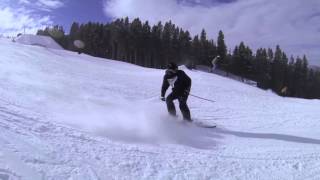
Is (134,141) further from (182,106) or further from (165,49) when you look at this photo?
(165,49)

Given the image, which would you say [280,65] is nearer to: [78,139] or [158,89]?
[158,89]

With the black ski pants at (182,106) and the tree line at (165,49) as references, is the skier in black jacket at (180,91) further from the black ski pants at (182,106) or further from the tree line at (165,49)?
the tree line at (165,49)

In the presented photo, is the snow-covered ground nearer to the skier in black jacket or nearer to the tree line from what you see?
the skier in black jacket

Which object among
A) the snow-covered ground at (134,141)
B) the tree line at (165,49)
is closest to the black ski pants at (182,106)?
the snow-covered ground at (134,141)

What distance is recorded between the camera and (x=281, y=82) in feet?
372

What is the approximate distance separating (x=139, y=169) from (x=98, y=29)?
318 ft

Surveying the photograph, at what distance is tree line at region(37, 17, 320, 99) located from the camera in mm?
95688

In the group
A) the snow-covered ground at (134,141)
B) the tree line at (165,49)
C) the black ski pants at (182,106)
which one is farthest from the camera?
the tree line at (165,49)

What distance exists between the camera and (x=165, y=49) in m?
100

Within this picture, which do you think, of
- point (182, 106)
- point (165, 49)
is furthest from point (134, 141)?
point (165, 49)

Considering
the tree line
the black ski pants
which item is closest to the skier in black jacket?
the black ski pants

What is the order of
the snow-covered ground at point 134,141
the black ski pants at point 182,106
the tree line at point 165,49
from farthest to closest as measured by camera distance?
the tree line at point 165,49 → the black ski pants at point 182,106 → the snow-covered ground at point 134,141

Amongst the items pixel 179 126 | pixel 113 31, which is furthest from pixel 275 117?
pixel 113 31

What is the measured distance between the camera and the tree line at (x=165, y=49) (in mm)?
95688
